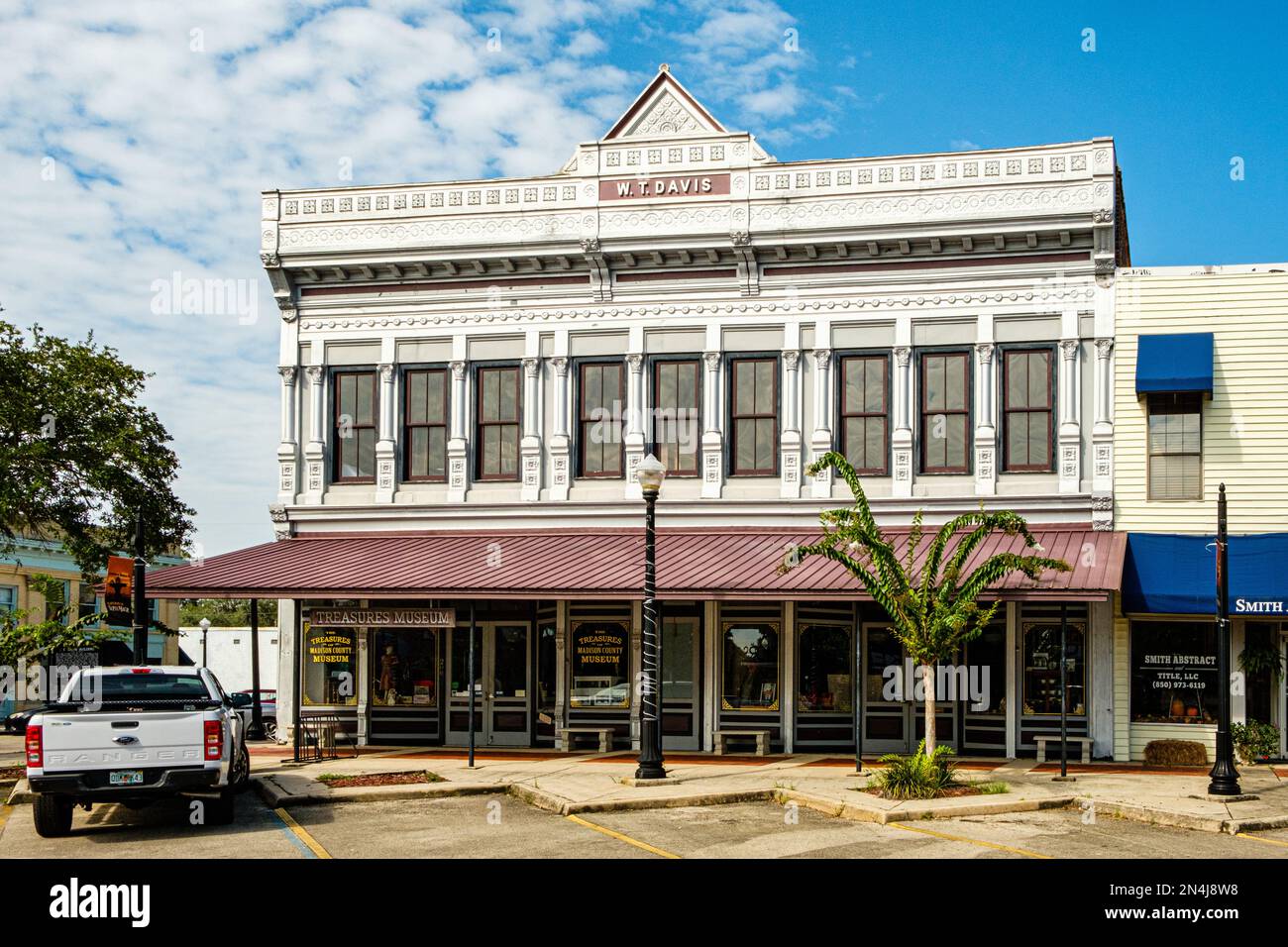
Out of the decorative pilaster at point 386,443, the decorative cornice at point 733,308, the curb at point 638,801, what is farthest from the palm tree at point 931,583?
the decorative pilaster at point 386,443

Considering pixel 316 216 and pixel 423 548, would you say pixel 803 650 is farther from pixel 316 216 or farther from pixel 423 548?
pixel 316 216

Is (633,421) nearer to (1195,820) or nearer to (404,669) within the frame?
(404,669)

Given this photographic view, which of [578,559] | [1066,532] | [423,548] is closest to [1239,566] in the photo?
[1066,532]

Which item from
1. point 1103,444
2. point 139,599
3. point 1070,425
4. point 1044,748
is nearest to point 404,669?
point 139,599

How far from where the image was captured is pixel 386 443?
1071 inches

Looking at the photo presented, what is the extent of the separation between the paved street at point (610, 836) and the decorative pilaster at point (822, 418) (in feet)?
27.6

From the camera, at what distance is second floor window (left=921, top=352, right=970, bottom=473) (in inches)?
979

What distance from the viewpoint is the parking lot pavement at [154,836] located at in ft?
47.2

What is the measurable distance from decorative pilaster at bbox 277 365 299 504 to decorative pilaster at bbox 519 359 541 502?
4.66 m

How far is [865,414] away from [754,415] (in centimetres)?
205

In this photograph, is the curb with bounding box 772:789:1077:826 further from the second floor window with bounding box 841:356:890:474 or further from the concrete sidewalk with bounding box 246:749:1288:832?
the second floor window with bounding box 841:356:890:474

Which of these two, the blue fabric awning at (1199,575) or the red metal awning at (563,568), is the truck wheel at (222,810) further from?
the blue fabric awning at (1199,575)

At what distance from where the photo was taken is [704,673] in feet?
83.0

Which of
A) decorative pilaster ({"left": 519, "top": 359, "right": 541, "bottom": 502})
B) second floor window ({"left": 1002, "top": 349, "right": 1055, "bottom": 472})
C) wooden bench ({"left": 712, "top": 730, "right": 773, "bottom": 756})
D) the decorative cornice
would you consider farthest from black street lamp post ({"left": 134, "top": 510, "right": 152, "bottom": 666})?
second floor window ({"left": 1002, "top": 349, "right": 1055, "bottom": 472})
